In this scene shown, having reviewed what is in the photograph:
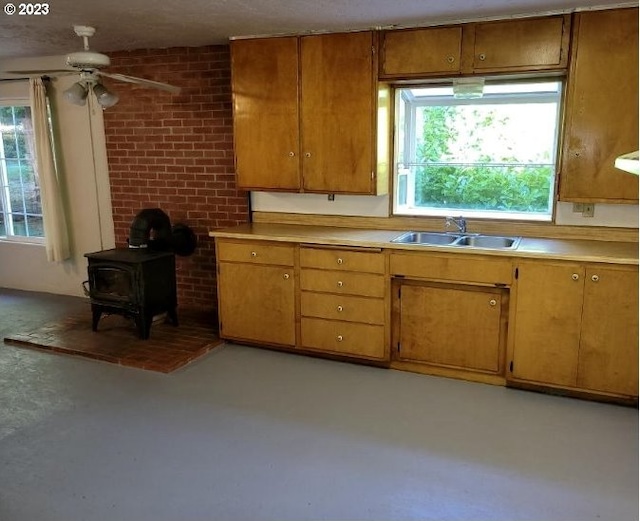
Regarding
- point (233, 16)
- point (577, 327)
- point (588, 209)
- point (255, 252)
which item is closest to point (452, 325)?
point (577, 327)

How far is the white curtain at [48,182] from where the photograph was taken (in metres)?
4.96

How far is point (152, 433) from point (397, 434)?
1.27 metres

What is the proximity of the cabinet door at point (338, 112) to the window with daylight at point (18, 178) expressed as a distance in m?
3.12

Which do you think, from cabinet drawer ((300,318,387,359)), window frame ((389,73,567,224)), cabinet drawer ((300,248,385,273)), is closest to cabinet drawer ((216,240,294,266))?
cabinet drawer ((300,248,385,273))

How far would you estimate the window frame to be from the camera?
11.4ft

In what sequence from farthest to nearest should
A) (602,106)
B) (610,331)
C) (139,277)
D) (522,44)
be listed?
1. (139,277)
2. (522,44)
3. (602,106)
4. (610,331)

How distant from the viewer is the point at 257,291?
3887 millimetres

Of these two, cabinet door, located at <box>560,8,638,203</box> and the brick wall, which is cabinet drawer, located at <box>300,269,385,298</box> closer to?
the brick wall

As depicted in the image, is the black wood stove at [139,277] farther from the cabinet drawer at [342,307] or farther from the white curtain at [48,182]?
the white curtain at [48,182]

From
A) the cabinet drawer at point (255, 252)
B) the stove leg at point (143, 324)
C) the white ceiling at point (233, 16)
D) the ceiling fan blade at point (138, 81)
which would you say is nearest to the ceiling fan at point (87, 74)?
the ceiling fan blade at point (138, 81)

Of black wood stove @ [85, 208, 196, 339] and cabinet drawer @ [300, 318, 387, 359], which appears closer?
cabinet drawer @ [300, 318, 387, 359]

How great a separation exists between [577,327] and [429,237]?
1.15 m

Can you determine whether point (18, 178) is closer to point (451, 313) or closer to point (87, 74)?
point (87, 74)

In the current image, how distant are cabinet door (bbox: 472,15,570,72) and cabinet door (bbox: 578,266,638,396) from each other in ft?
4.13
